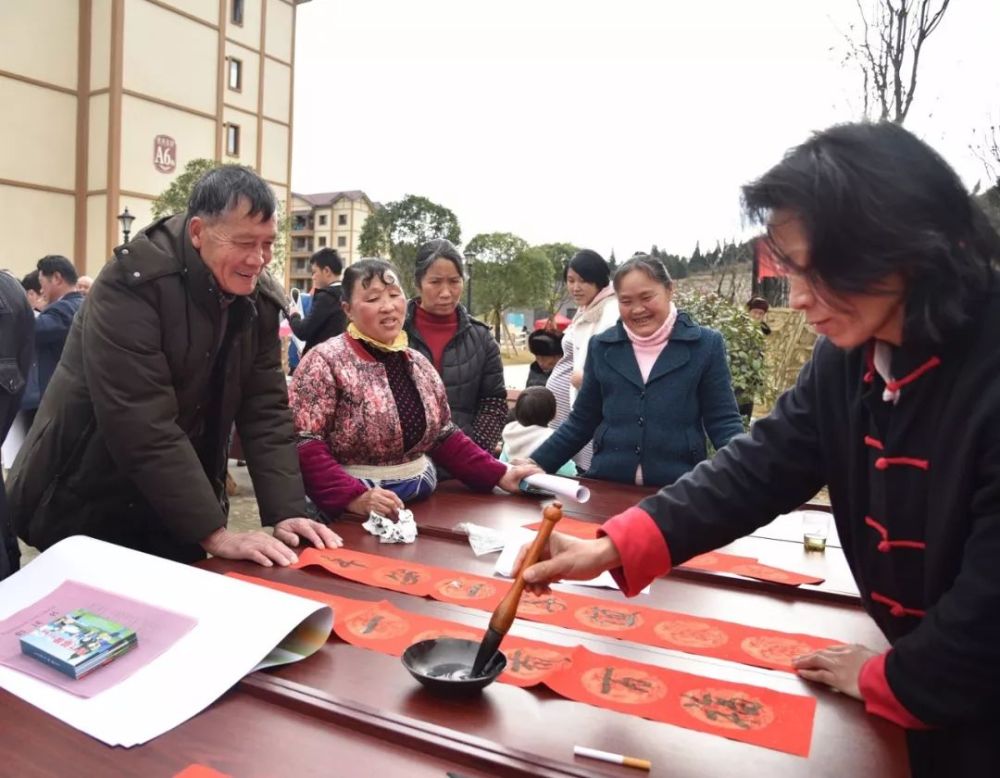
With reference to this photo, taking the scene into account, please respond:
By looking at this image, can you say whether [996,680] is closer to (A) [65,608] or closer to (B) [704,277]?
(A) [65,608]

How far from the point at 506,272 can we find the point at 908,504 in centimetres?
1920

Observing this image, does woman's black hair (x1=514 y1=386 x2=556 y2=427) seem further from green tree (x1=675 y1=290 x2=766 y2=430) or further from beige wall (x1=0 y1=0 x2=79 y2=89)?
beige wall (x1=0 y1=0 x2=79 y2=89)

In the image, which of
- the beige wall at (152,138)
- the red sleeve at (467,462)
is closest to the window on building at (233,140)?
the beige wall at (152,138)

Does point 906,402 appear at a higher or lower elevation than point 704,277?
→ lower

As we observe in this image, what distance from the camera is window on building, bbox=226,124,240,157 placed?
→ 21141mm

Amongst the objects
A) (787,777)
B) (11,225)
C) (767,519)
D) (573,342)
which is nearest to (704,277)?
(573,342)

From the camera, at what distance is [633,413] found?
8.30 feet

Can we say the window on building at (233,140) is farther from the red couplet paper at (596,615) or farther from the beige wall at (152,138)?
the red couplet paper at (596,615)

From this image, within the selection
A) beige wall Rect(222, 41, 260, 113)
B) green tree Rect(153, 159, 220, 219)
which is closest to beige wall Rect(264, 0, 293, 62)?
beige wall Rect(222, 41, 260, 113)

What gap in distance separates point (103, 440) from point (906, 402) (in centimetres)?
156

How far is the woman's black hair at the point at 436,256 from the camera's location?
2.96m

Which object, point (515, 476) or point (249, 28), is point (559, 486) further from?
point (249, 28)

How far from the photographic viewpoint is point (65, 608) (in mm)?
1229

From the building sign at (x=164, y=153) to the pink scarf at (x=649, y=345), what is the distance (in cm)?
1969
